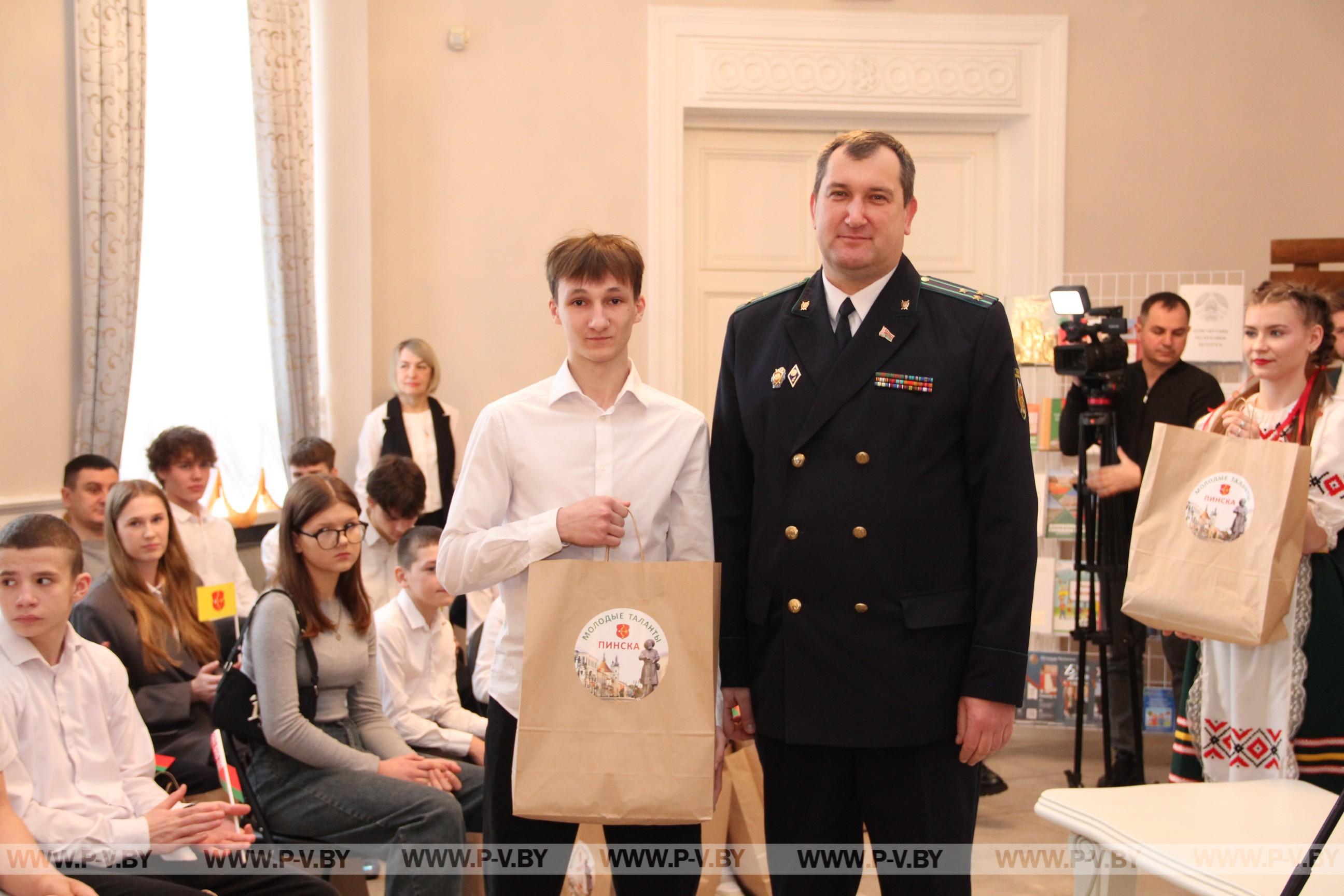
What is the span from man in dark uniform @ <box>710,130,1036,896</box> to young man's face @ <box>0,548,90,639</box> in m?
1.26

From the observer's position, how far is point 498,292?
5.21 metres

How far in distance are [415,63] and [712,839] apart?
385 cm

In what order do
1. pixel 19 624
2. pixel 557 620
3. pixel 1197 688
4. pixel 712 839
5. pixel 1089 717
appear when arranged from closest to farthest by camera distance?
pixel 557 620 → pixel 19 624 → pixel 712 839 → pixel 1197 688 → pixel 1089 717

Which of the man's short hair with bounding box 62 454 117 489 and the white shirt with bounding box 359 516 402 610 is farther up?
the man's short hair with bounding box 62 454 117 489

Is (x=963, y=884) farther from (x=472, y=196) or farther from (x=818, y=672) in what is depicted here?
(x=472, y=196)

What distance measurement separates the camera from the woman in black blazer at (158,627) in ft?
8.35

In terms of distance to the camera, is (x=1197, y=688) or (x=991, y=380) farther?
(x=1197, y=688)

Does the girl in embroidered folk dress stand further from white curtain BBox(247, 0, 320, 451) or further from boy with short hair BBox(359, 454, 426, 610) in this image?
white curtain BBox(247, 0, 320, 451)

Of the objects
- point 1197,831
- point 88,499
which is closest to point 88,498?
point 88,499

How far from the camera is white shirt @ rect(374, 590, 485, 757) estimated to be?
2.73 m

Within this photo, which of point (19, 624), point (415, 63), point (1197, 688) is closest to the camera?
point (19, 624)

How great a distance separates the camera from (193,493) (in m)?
3.47

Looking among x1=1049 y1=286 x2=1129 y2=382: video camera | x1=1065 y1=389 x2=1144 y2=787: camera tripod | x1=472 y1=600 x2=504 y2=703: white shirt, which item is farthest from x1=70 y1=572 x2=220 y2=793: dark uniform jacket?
x1=1049 y1=286 x2=1129 y2=382: video camera

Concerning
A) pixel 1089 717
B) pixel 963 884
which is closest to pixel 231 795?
pixel 963 884
